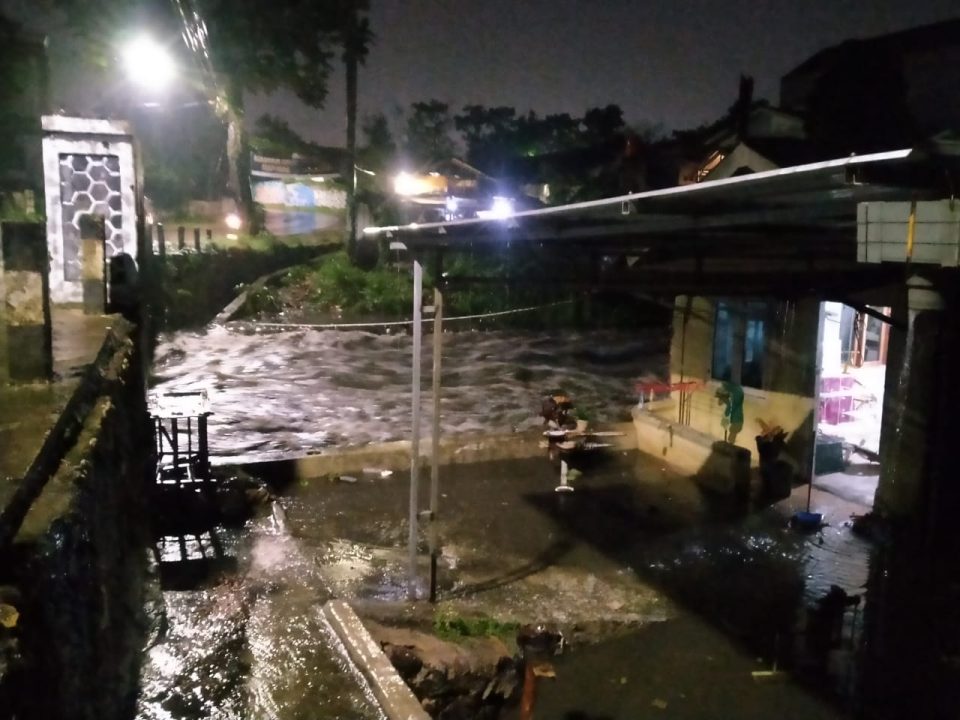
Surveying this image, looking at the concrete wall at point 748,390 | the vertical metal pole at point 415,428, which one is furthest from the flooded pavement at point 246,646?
the concrete wall at point 748,390

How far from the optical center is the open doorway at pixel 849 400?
11820 mm

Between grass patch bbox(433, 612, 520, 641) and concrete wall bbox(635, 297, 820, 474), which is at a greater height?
concrete wall bbox(635, 297, 820, 474)

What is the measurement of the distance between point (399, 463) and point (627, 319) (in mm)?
22793

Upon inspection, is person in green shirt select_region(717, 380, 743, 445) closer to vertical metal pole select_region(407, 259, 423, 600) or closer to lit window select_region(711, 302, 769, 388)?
lit window select_region(711, 302, 769, 388)

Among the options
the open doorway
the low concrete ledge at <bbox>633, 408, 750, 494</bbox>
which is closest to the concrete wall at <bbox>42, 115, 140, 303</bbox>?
the low concrete ledge at <bbox>633, 408, 750, 494</bbox>

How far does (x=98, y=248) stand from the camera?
8828mm

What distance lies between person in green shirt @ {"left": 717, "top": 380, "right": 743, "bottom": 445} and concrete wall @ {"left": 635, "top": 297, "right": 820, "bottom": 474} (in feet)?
0.56

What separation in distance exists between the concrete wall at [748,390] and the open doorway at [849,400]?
0.90ft

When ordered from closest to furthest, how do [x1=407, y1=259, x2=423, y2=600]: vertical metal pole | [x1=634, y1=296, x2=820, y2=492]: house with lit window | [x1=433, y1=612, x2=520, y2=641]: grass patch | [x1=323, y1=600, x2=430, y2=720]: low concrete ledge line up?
[x1=323, y1=600, x2=430, y2=720]: low concrete ledge → [x1=433, y1=612, x2=520, y2=641]: grass patch → [x1=407, y1=259, x2=423, y2=600]: vertical metal pole → [x1=634, y1=296, x2=820, y2=492]: house with lit window

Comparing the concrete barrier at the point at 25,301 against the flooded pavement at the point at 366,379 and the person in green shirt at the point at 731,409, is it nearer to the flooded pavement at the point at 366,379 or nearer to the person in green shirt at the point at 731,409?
the flooded pavement at the point at 366,379

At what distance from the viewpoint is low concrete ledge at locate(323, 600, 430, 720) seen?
16.6ft

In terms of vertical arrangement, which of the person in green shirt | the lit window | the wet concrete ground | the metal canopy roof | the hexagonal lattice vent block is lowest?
the wet concrete ground

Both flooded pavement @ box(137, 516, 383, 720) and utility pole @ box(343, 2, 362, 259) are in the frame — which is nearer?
flooded pavement @ box(137, 516, 383, 720)

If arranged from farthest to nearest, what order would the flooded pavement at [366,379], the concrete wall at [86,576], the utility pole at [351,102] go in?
1. the utility pole at [351,102]
2. the flooded pavement at [366,379]
3. the concrete wall at [86,576]
